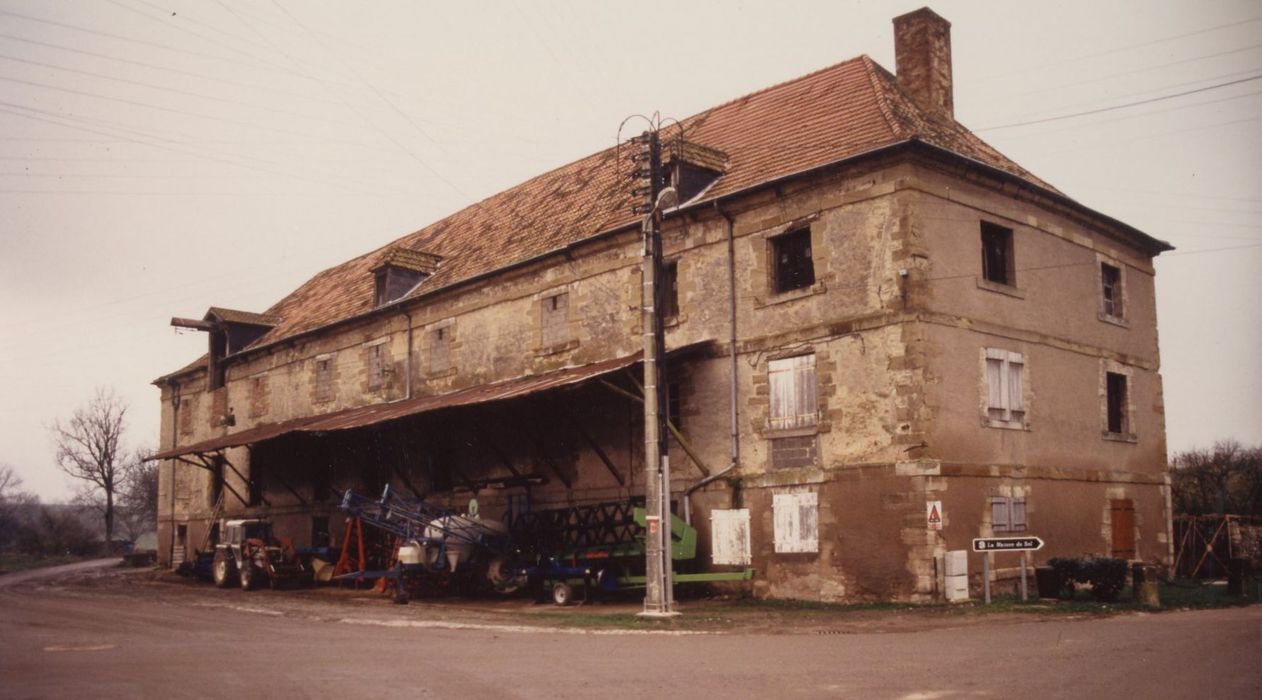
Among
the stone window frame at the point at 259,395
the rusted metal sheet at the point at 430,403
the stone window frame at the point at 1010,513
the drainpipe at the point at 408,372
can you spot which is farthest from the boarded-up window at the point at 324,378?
the stone window frame at the point at 1010,513

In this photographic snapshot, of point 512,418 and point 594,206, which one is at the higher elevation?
point 594,206

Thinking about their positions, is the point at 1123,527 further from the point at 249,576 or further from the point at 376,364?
the point at 249,576

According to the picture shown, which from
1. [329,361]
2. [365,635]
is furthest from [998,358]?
[329,361]

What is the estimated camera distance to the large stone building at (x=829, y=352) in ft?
→ 61.8

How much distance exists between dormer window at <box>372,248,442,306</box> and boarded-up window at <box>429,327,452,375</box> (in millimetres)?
1820

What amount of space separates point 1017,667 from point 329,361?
84.7ft

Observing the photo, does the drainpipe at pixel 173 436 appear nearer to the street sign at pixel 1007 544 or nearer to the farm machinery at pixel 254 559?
the farm machinery at pixel 254 559

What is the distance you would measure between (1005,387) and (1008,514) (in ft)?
7.46

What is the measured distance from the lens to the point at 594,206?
26.1 meters

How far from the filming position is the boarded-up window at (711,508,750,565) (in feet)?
66.9

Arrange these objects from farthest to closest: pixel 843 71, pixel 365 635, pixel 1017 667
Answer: pixel 843 71
pixel 365 635
pixel 1017 667

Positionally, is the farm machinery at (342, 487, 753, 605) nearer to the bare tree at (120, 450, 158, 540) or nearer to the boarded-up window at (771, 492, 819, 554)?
the boarded-up window at (771, 492, 819, 554)

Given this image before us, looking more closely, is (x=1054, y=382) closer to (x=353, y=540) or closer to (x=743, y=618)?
(x=743, y=618)

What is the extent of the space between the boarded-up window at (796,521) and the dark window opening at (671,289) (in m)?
4.70
